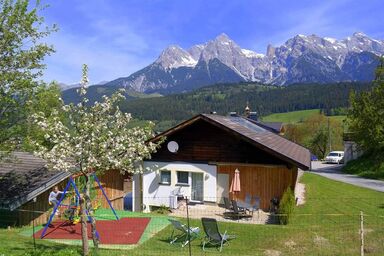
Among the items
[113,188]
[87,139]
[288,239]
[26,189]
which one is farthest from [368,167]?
[87,139]

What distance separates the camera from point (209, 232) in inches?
573

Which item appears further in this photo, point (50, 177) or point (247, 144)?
point (247, 144)

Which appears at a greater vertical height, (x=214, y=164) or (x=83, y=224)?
(x=214, y=164)

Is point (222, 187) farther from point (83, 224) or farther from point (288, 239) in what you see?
point (83, 224)

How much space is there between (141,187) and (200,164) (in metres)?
3.73

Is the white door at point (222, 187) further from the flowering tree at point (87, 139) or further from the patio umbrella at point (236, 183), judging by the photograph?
the flowering tree at point (87, 139)

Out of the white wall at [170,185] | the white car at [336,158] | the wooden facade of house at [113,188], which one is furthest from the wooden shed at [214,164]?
the white car at [336,158]

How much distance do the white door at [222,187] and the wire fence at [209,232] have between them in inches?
14.8

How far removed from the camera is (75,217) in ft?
59.4

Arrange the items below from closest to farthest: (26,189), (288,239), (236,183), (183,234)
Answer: (288,239) < (183,234) < (26,189) < (236,183)

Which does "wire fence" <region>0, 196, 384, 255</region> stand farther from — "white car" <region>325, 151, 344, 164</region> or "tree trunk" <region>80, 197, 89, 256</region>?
"white car" <region>325, 151, 344, 164</region>

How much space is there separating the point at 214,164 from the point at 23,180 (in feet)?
31.6

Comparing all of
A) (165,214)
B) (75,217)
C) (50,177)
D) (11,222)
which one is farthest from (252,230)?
(11,222)

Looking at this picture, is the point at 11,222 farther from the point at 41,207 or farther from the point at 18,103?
the point at 18,103
